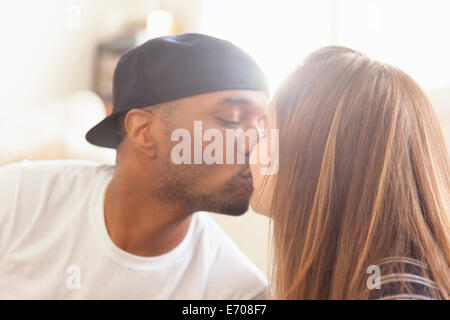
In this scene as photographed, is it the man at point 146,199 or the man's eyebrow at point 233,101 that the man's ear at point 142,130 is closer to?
the man at point 146,199

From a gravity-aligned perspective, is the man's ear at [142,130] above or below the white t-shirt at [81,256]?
above

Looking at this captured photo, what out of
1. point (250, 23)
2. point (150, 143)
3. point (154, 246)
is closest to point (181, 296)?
point (154, 246)

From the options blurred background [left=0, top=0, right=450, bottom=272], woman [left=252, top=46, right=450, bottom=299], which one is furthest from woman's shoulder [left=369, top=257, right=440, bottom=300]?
blurred background [left=0, top=0, right=450, bottom=272]

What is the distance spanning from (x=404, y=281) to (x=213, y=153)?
46 centimetres

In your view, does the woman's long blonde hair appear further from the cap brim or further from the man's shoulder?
the cap brim

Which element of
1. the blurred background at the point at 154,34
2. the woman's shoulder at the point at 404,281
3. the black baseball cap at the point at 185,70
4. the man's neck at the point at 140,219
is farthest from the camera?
the blurred background at the point at 154,34

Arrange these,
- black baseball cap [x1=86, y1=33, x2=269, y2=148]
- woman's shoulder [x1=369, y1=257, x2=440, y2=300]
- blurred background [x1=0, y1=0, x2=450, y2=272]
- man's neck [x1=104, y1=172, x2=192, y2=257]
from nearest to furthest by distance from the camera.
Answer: woman's shoulder [x1=369, y1=257, x2=440, y2=300]
black baseball cap [x1=86, y1=33, x2=269, y2=148]
man's neck [x1=104, y1=172, x2=192, y2=257]
blurred background [x1=0, y1=0, x2=450, y2=272]

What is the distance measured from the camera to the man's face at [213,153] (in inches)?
33.8

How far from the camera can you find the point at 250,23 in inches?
56.4

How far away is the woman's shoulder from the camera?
1.73 feet

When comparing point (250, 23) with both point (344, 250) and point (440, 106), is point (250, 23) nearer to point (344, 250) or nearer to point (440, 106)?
point (440, 106)

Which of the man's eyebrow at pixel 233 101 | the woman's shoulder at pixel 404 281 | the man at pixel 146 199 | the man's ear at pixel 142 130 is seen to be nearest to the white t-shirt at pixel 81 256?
the man at pixel 146 199

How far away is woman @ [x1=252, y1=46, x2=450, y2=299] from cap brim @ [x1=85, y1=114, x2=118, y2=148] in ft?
1.65

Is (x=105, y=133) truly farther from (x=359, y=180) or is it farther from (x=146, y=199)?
(x=359, y=180)
